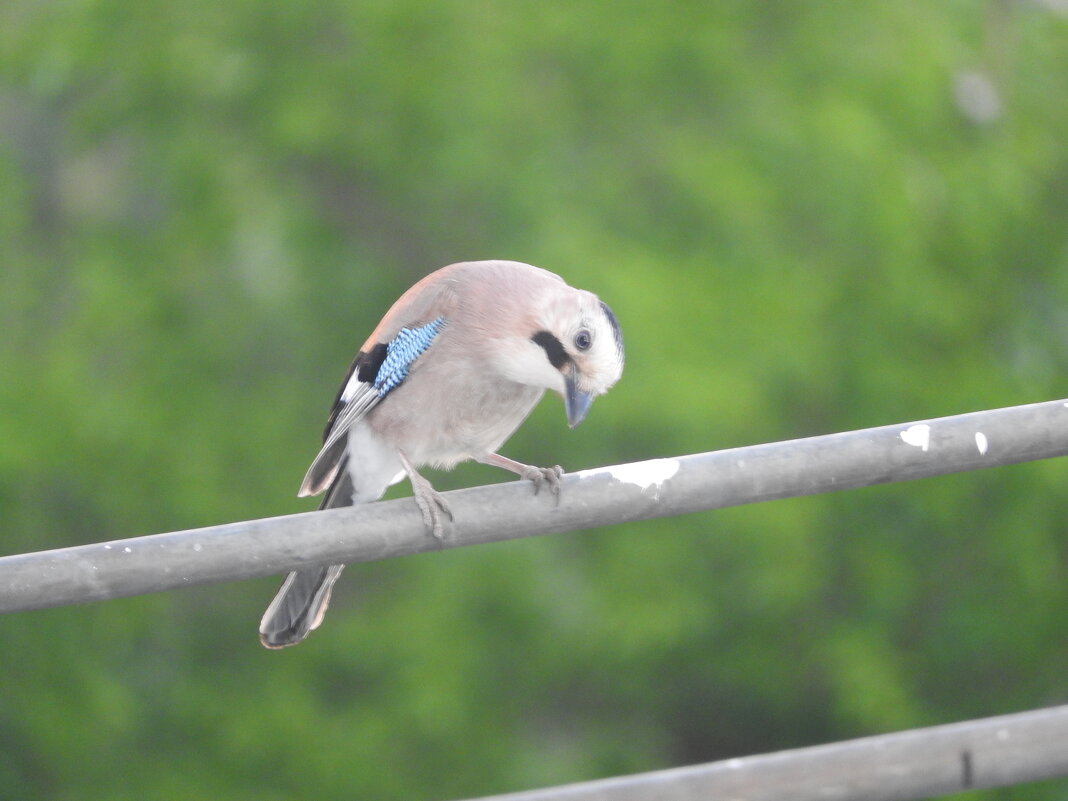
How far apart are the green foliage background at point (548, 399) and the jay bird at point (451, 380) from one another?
9.64 feet

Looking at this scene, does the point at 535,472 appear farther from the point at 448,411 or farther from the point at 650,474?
the point at 650,474

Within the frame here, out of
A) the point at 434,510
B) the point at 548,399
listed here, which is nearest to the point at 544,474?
the point at 434,510

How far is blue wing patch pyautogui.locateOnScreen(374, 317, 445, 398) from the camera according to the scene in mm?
4207

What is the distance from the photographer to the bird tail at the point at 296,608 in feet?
12.6

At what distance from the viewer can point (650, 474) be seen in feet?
8.40

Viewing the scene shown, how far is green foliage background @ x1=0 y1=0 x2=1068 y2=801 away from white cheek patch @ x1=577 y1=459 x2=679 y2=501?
15.2ft

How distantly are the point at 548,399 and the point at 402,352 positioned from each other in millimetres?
3048

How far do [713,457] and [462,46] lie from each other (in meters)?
5.47

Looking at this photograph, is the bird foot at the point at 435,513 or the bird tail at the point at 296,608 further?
the bird tail at the point at 296,608

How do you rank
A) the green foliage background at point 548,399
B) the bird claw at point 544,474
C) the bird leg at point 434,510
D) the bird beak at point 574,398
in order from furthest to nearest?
the green foliage background at point 548,399 → the bird beak at point 574,398 → the bird claw at point 544,474 → the bird leg at point 434,510

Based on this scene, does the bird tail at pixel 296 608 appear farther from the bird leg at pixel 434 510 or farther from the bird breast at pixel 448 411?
the bird leg at pixel 434 510

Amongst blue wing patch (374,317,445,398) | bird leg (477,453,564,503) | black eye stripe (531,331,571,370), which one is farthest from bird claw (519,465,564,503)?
blue wing patch (374,317,445,398)

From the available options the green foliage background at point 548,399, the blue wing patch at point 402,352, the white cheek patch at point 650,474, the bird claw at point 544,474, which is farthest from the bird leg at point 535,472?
the green foliage background at point 548,399

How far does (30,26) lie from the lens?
308 inches
